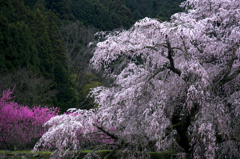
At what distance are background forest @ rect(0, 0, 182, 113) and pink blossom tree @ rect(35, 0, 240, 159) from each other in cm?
301

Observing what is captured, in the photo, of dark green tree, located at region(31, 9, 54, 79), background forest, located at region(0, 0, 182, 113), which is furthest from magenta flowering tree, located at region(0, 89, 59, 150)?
dark green tree, located at region(31, 9, 54, 79)

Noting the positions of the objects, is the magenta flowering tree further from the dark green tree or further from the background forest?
the dark green tree

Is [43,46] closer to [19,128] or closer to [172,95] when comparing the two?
[19,128]

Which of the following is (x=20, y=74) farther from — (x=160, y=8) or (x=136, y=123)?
(x=160, y=8)

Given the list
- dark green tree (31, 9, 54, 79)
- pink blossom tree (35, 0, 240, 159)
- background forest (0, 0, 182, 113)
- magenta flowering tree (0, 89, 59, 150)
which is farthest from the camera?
dark green tree (31, 9, 54, 79)

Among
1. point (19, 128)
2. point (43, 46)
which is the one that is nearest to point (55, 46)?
point (43, 46)

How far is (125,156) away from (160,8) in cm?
2955

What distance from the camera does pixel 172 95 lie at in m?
4.78

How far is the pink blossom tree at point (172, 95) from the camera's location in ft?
14.2

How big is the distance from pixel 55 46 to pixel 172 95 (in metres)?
16.1

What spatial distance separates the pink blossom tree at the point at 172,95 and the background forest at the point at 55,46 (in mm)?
3009

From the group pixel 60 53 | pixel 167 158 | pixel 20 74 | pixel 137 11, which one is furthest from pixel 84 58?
pixel 167 158

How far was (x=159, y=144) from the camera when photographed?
4.36 metres

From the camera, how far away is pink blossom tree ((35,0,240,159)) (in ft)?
14.2
